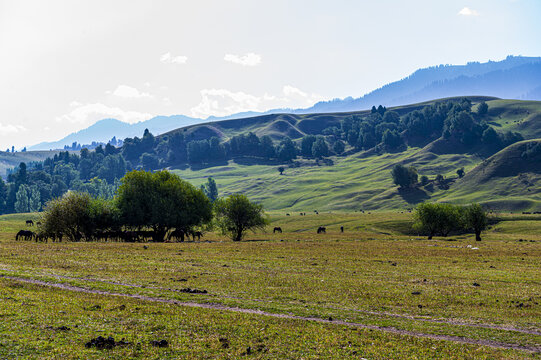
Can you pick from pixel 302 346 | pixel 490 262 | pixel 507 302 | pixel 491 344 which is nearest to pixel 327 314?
pixel 302 346

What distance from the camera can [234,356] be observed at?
1859 cm

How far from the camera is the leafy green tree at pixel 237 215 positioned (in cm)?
10288

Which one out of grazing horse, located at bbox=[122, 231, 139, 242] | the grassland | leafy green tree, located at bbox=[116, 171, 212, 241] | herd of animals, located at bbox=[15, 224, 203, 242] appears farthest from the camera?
leafy green tree, located at bbox=[116, 171, 212, 241]

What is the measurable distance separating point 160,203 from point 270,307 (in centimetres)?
6913

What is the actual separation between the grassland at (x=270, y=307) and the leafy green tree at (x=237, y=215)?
46978 mm

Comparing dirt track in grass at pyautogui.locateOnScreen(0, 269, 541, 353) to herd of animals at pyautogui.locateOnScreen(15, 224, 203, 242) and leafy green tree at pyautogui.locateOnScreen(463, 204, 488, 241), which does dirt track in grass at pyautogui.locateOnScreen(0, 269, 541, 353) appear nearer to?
herd of animals at pyautogui.locateOnScreen(15, 224, 203, 242)

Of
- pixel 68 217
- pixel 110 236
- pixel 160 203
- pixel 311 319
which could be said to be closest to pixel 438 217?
pixel 160 203

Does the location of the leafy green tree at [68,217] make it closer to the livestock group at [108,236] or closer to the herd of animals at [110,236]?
the livestock group at [108,236]

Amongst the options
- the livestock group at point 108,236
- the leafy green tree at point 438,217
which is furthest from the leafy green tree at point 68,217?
the leafy green tree at point 438,217

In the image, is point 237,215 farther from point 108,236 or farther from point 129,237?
point 108,236

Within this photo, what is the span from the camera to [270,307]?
28.8 m

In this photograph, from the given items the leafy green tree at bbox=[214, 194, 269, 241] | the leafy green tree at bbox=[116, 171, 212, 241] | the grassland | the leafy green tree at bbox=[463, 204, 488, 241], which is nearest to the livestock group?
the leafy green tree at bbox=[116, 171, 212, 241]

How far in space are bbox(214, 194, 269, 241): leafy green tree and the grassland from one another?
46978 millimetres

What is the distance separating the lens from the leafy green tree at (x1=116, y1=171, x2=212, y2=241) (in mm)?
93188
